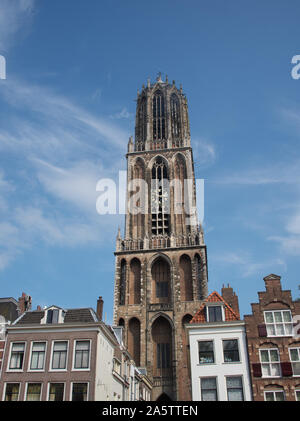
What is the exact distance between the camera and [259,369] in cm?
2198

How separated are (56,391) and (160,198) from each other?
3132 centimetres

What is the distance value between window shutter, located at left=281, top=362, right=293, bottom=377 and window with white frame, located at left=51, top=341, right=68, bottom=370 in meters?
10.5

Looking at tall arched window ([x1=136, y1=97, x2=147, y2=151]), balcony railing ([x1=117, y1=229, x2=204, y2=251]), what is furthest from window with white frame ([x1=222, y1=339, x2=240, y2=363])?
tall arched window ([x1=136, y1=97, x2=147, y2=151])

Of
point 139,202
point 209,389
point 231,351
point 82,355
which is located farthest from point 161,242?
point 209,389

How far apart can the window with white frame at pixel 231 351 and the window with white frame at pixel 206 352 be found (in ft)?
2.13

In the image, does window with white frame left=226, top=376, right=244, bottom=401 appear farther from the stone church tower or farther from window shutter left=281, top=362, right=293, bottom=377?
the stone church tower

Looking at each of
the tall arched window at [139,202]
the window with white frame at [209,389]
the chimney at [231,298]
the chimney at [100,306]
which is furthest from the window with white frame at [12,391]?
the tall arched window at [139,202]

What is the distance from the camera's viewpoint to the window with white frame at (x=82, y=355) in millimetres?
22578

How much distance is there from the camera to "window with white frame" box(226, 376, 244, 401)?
21.9 m

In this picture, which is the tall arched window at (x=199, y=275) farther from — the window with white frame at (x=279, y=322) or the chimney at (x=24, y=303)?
the window with white frame at (x=279, y=322)

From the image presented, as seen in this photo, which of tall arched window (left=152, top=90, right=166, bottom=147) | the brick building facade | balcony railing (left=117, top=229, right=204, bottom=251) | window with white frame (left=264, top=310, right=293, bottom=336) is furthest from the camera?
tall arched window (left=152, top=90, right=166, bottom=147)
